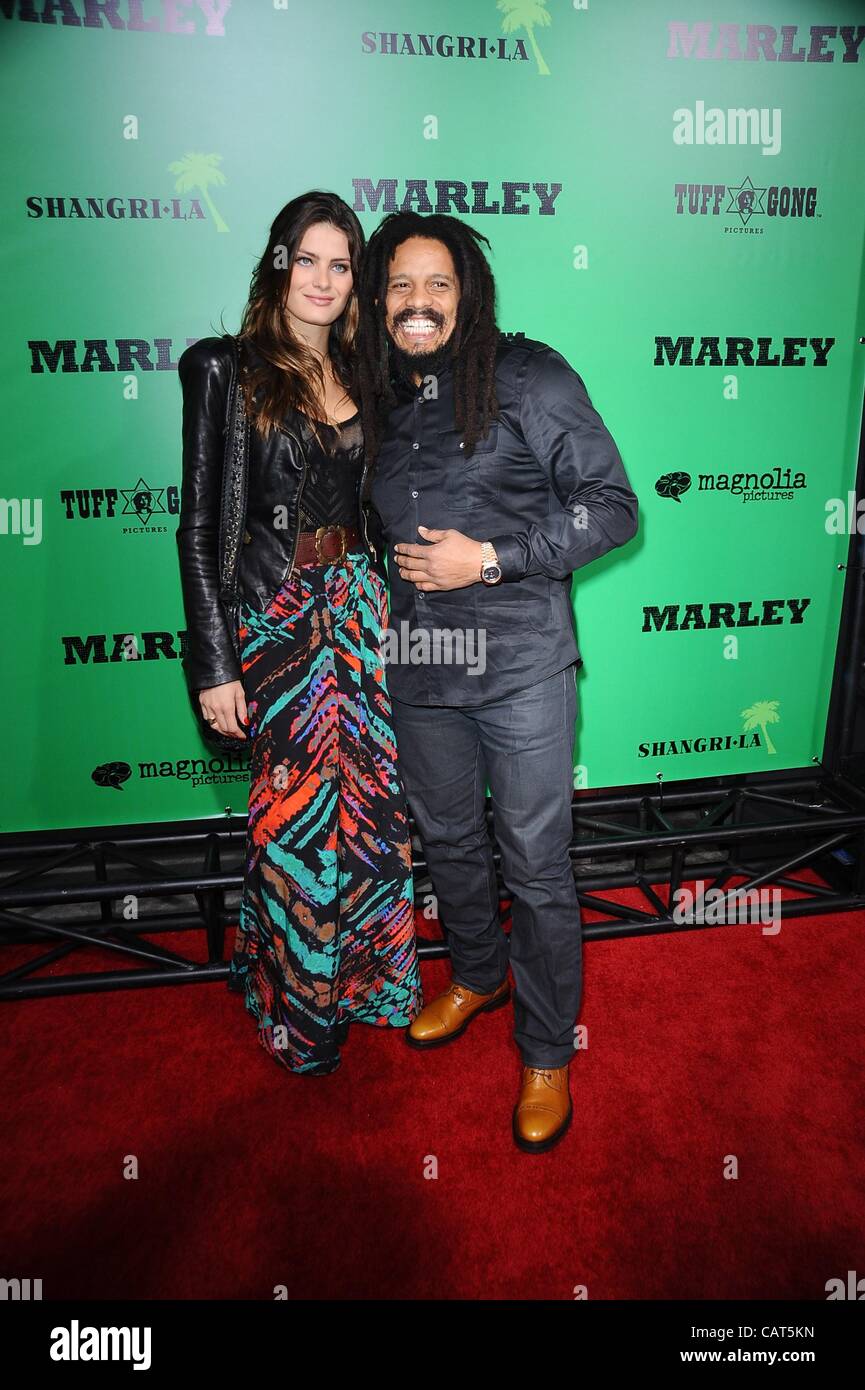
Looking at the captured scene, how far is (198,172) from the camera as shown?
254 cm

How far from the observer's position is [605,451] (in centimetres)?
177

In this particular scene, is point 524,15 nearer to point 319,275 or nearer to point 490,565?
point 319,275

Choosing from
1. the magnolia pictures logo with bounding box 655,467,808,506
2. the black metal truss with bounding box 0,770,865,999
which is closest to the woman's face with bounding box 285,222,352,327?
the magnolia pictures logo with bounding box 655,467,808,506

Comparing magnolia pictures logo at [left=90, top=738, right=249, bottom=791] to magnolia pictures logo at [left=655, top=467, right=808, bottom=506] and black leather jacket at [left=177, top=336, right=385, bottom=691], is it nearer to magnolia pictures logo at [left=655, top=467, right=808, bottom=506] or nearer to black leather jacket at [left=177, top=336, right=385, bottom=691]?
black leather jacket at [left=177, top=336, right=385, bottom=691]

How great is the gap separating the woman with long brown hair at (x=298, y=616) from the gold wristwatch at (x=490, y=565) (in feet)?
1.32

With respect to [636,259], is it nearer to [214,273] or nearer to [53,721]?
[214,273]

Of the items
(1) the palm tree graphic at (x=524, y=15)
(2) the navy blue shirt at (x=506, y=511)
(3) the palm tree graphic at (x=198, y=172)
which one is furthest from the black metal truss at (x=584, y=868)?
(1) the palm tree graphic at (x=524, y=15)

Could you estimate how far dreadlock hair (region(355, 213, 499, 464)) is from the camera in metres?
1.82

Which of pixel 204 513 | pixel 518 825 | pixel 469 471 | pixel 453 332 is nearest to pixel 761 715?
pixel 518 825
